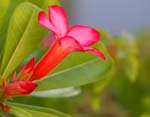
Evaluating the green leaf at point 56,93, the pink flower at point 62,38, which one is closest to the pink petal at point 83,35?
the pink flower at point 62,38

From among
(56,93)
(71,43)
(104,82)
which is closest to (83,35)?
(71,43)

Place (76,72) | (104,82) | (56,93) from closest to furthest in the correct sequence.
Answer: (76,72) < (56,93) < (104,82)

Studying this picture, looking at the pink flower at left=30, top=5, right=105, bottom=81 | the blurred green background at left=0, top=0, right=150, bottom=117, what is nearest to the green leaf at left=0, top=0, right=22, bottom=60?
the blurred green background at left=0, top=0, right=150, bottom=117

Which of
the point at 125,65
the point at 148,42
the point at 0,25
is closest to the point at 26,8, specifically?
the point at 0,25

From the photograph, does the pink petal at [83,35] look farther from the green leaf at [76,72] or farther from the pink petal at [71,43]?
the green leaf at [76,72]

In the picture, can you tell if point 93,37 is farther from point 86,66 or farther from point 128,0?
point 128,0

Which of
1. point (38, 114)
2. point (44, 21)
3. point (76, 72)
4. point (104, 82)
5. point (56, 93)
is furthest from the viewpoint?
point (104, 82)

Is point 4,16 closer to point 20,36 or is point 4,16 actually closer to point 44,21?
point 20,36
